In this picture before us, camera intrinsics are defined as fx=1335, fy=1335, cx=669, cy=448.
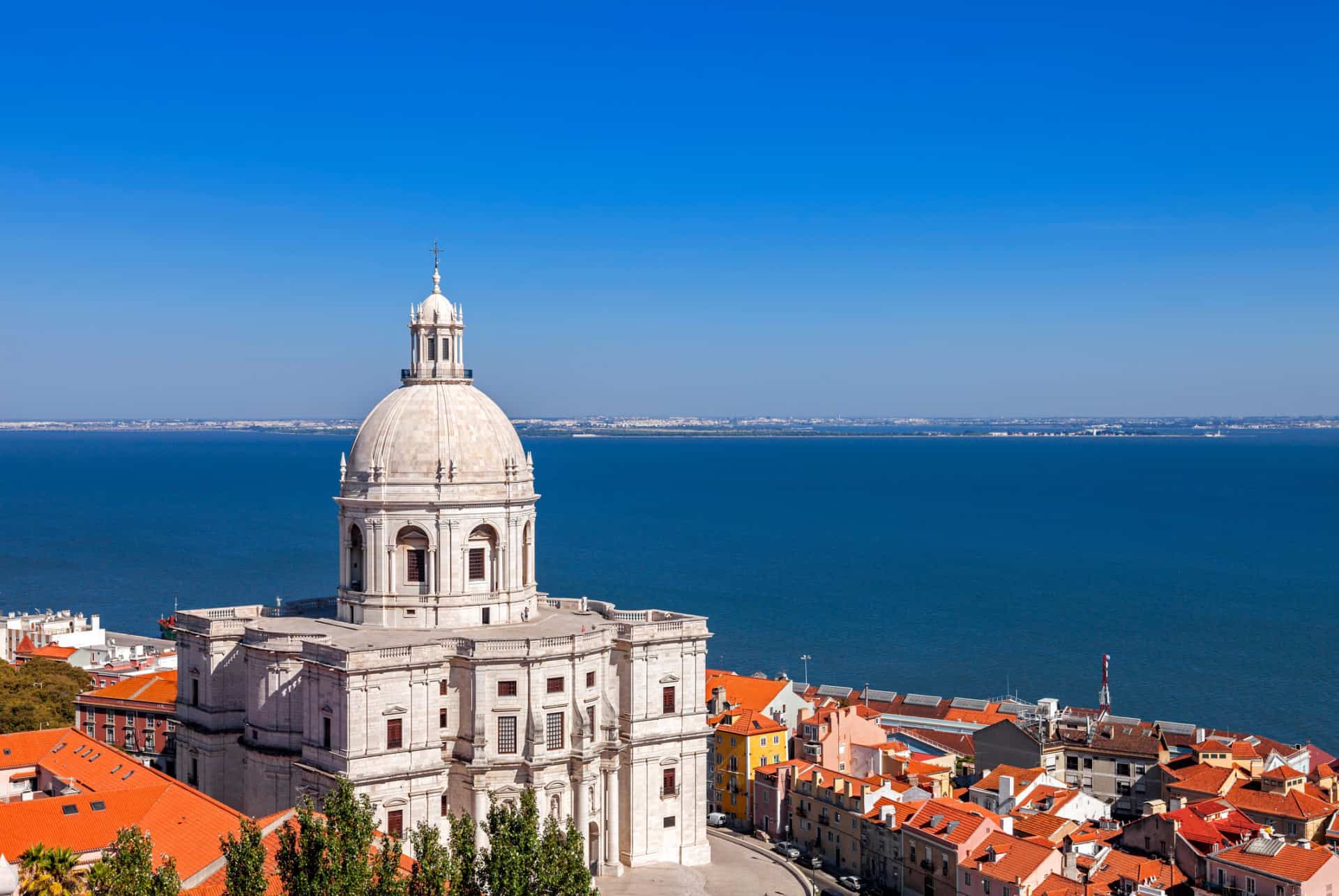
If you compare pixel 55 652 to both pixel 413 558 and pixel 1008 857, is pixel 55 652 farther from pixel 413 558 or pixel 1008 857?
pixel 1008 857

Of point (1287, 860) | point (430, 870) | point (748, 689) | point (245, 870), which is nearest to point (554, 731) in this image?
point (430, 870)

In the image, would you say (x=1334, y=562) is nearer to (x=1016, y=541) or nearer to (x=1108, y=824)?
(x=1016, y=541)

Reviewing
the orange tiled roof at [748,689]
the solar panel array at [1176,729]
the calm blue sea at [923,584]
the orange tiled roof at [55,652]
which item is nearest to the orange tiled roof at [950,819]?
the orange tiled roof at [748,689]

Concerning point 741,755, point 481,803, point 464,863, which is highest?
point 464,863

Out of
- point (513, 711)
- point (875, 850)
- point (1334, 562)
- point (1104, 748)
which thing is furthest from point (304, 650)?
point (1334, 562)

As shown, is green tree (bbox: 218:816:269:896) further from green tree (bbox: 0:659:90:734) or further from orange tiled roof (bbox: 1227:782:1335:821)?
orange tiled roof (bbox: 1227:782:1335:821)

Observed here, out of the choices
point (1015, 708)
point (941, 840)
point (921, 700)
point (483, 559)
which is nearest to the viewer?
point (941, 840)
